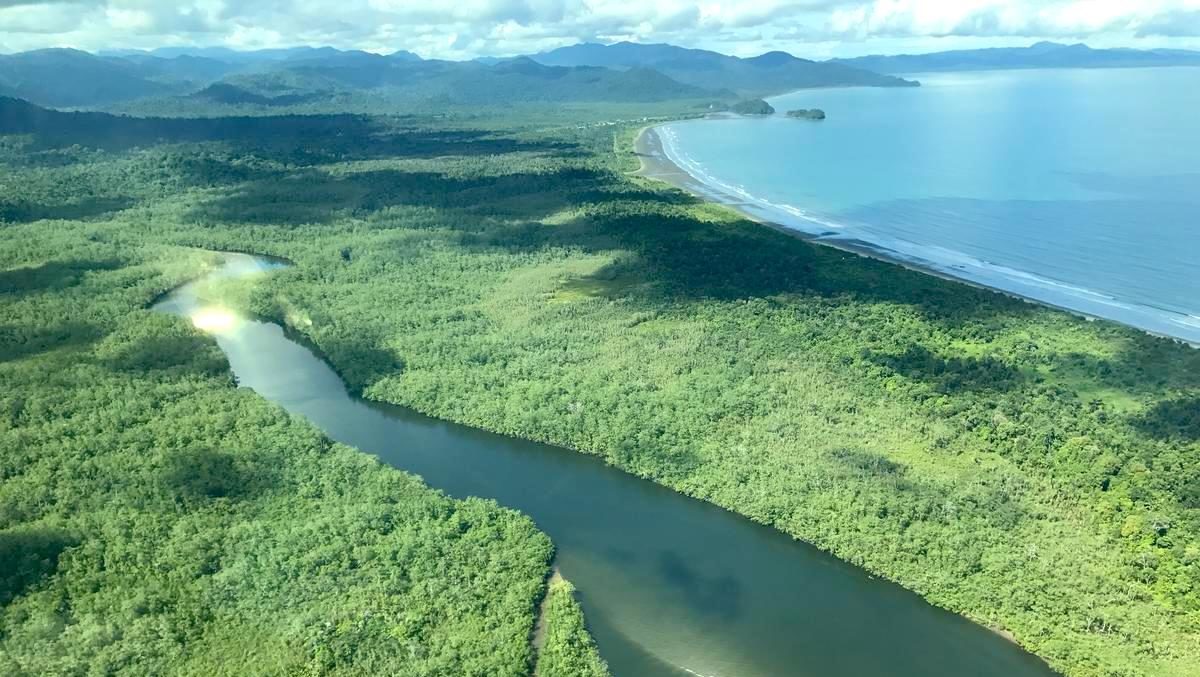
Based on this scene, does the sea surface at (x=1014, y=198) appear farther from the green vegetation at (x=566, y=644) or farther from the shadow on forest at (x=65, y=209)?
the shadow on forest at (x=65, y=209)

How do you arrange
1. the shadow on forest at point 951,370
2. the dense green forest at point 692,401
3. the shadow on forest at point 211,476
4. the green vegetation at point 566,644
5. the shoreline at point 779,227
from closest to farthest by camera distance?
the green vegetation at point 566,644, the dense green forest at point 692,401, the shadow on forest at point 211,476, the shadow on forest at point 951,370, the shoreline at point 779,227

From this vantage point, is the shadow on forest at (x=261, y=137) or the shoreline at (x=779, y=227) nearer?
the shoreline at (x=779, y=227)

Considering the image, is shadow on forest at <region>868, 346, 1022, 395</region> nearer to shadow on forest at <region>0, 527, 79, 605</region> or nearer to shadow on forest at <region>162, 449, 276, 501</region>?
shadow on forest at <region>162, 449, 276, 501</region>

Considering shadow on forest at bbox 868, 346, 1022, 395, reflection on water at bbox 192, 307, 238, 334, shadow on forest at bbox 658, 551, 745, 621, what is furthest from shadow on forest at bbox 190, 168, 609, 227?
shadow on forest at bbox 658, 551, 745, 621

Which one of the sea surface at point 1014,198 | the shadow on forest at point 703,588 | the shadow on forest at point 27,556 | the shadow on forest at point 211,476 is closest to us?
the shadow on forest at point 27,556

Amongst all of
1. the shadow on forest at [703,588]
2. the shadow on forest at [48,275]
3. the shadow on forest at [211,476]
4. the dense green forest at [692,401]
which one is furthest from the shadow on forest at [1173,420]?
the shadow on forest at [48,275]

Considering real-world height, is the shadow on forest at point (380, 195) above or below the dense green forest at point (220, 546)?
above
